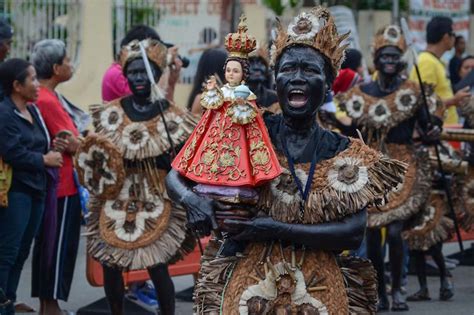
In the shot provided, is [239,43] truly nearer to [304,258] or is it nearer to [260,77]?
[304,258]

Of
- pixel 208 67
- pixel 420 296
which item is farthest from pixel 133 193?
pixel 420 296

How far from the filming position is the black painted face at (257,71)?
976cm

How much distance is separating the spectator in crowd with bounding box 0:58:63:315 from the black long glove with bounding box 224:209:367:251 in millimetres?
4108

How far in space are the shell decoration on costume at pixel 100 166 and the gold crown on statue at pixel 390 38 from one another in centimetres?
281

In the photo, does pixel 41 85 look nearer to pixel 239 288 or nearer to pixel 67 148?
pixel 67 148

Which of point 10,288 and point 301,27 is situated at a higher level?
point 301,27

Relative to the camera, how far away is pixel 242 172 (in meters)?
5.20

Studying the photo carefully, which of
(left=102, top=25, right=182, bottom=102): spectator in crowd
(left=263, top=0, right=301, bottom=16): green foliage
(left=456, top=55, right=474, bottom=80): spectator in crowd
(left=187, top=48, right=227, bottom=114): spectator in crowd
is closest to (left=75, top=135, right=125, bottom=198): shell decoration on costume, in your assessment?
(left=102, top=25, right=182, bottom=102): spectator in crowd

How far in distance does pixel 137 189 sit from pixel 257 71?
149cm

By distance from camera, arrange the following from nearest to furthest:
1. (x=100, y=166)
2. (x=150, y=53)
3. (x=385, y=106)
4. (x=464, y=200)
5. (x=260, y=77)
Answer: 1. (x=100, y=166)
2. (x=150, y=53)
3. (x=260, y=77)
4. (x=385, y=106)
5. (x=464, y=200)

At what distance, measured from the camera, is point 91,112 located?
9188 millimetres

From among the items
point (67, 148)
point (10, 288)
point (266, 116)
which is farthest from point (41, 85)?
point (266, 116)

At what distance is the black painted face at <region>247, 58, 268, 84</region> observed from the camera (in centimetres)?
976

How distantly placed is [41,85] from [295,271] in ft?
16.6
